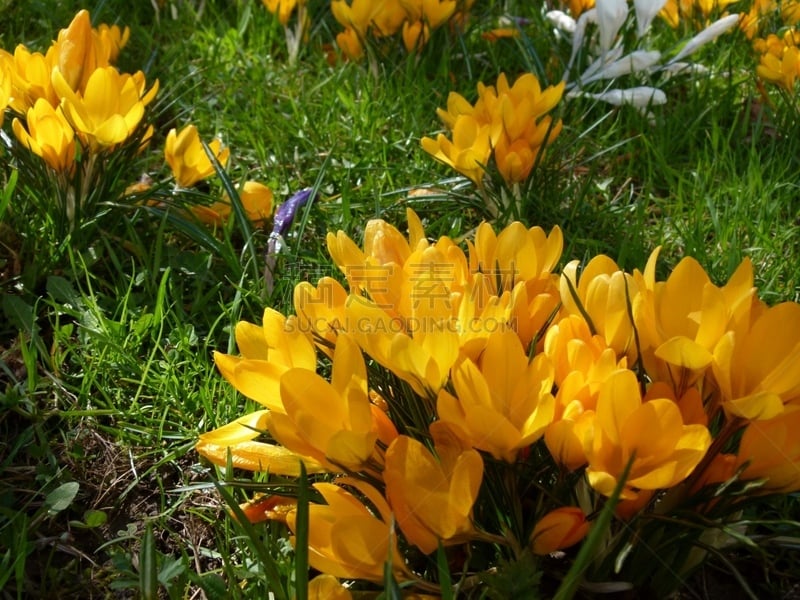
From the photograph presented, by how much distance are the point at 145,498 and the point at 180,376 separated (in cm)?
21

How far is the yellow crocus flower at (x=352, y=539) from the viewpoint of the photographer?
79 cm

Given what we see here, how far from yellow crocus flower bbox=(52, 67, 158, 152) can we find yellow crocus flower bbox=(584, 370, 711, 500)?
96 centimetres

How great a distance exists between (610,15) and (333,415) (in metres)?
1.46

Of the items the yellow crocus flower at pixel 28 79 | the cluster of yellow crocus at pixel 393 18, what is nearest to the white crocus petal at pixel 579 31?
the cluster of yellow crocus at pixel 393 18

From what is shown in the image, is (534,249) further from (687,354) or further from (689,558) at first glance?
(689,558)

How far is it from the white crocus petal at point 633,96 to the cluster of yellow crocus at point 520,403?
1170 millimetres

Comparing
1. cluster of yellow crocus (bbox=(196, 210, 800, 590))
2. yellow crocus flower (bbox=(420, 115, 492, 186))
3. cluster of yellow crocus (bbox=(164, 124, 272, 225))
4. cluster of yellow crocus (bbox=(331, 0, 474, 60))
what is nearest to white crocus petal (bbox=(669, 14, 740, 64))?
cluster of yellow crocus (bbox=(331, 0, 474, 60))

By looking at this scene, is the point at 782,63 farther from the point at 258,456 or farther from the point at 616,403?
the point at 258,456

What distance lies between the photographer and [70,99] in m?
1.35

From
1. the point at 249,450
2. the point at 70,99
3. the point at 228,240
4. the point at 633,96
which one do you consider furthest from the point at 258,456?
the point at 633,96

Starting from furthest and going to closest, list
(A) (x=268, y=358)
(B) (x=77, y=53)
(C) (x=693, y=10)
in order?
(C) (x=693, y=10) < (B) (x=77, y=53) < (A) (x=268, y=358)

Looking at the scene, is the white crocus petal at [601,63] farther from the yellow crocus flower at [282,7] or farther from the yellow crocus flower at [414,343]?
the yellow crocus flower at [414,343]

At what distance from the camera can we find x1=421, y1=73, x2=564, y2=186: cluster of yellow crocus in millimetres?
1483

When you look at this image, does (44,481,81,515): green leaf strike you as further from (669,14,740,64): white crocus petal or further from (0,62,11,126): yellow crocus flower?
(669,14,740,64): white crocus petal
